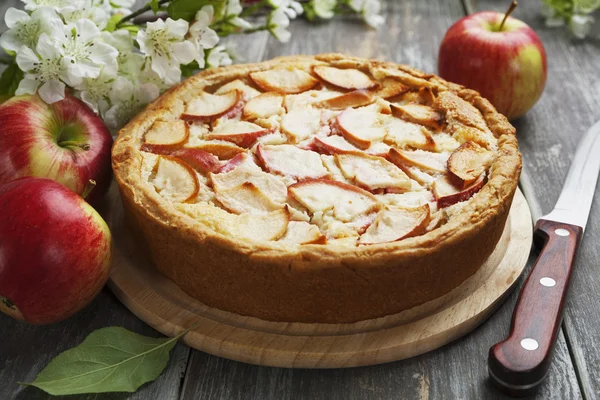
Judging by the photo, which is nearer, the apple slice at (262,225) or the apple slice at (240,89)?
the apple slice at (262,225)

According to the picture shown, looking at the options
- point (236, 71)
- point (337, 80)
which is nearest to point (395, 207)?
point (337, 80)

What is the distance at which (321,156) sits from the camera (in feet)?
7.32

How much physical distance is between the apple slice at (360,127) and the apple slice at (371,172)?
9 centimetres

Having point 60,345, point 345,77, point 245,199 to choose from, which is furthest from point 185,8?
point 60,345

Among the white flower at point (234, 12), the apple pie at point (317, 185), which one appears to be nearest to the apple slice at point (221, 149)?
the apple pie at point (317, 185)

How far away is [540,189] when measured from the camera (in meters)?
2.56

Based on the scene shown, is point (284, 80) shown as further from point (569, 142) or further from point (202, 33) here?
point (569, 142)

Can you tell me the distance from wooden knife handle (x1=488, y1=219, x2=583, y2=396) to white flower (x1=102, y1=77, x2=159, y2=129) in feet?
4.54

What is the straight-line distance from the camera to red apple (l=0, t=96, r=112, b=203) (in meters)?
2.09

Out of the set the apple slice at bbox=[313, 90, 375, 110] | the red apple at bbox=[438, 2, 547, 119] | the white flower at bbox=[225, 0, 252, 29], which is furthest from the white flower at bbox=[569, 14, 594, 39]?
the white flower at bbox=[225, 0, 252, 29]

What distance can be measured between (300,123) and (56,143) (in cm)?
77

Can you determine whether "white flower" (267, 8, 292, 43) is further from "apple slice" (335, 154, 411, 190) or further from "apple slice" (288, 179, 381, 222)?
"apple slice" (288, 179, 381, 222)

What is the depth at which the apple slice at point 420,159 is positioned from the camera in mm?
2168

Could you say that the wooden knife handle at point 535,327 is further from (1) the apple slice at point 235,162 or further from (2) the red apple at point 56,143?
(2) the red apple at point 56,143
